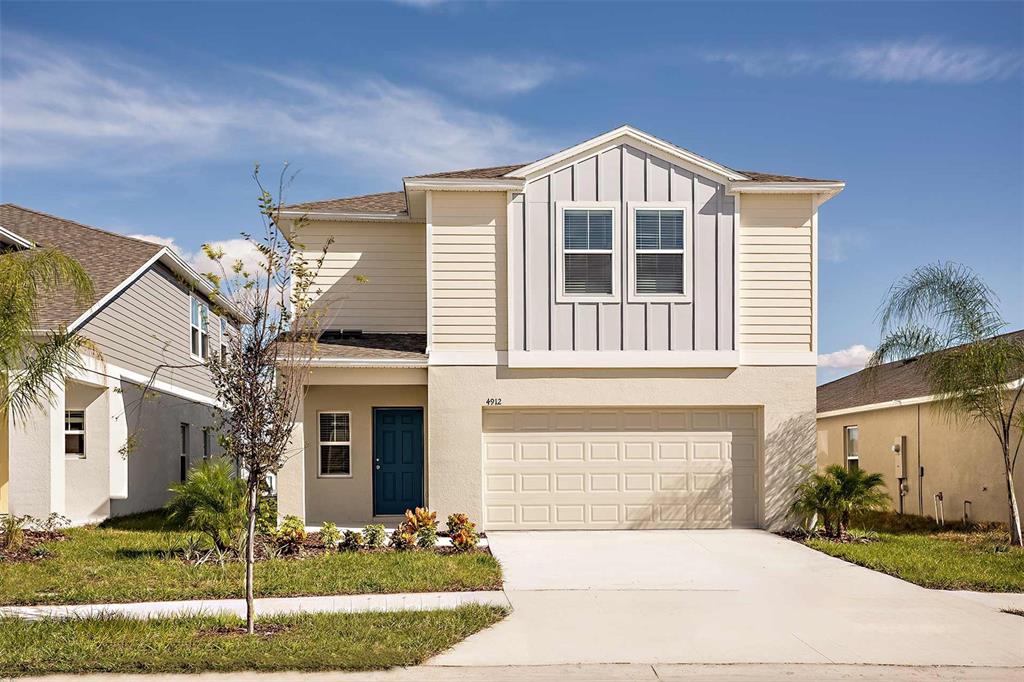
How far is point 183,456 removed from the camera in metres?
24.3

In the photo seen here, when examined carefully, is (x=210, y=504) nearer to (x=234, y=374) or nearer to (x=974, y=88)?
(x=234, y=374)

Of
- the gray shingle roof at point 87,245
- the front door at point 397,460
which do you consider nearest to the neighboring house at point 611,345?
the front door at point 397,460

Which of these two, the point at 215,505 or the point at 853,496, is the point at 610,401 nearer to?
the point at 853,496

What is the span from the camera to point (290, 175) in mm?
10094

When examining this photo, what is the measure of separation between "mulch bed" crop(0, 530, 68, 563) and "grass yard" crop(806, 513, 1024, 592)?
37.4 feet

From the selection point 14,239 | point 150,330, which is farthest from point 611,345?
point 14,239

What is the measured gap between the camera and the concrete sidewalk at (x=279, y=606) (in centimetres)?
1005

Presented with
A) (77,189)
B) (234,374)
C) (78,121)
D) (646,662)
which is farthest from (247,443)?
(77,189)

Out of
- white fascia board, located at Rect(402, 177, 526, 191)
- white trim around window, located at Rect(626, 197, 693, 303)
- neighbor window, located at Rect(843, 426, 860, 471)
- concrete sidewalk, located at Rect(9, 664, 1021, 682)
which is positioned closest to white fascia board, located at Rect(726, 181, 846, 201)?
white trim around window, located at Rect(626, 197, 693, 303)

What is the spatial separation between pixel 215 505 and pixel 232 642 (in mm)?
5302

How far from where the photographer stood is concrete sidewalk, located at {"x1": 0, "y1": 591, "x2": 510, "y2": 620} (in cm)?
1005

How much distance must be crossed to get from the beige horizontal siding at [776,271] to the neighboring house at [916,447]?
5.14 ft

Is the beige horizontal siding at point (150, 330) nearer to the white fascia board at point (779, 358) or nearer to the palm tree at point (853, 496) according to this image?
the white fascia board at point (779, 358)

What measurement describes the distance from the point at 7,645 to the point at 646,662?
5.50 metres
